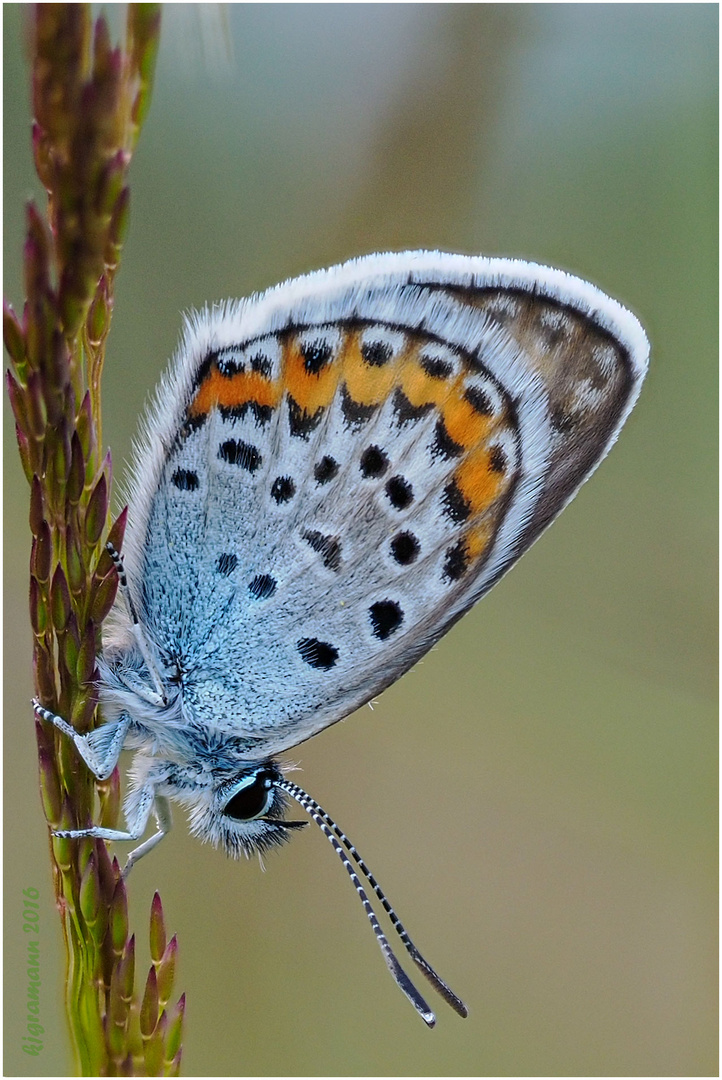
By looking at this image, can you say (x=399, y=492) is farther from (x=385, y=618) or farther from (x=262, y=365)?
(x=262, y=365)

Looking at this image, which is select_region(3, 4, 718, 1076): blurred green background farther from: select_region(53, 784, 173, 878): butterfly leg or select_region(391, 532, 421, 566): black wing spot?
select_region(391, 532, 421, 566): black wing spot

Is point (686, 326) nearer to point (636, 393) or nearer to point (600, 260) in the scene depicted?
point (600, 260)

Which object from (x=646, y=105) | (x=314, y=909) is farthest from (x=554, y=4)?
(x=314, y=909)

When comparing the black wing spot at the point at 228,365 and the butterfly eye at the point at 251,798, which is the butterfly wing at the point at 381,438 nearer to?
the black wing spot at the point at 228,365

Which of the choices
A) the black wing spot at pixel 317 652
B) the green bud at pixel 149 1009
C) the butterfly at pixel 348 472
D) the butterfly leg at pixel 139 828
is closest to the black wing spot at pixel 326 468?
the butterfly at pixel 348 472

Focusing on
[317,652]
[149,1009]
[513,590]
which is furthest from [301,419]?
[513,590]
